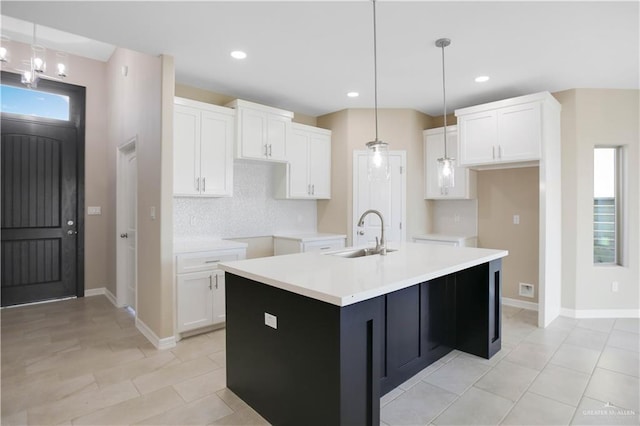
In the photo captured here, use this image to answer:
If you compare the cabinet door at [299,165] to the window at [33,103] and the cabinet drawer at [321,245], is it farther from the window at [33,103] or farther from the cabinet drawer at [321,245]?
the window at [33,103]

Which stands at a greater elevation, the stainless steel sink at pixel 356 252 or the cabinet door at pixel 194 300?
the stainless steel sink at pixel 356 252

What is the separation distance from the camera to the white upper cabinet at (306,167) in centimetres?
459

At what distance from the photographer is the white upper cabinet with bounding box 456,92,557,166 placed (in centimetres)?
366

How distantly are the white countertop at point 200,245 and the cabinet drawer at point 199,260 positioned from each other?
51 mm

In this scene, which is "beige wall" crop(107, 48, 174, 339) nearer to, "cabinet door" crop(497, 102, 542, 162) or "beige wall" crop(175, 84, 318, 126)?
"beige wall" crop(175, 84, 318, 126)

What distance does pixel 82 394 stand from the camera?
7.77 ft

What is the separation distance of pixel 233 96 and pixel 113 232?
238cm

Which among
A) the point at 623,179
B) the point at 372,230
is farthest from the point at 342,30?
the point at 623,179

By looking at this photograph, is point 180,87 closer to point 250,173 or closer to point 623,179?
point 250,173

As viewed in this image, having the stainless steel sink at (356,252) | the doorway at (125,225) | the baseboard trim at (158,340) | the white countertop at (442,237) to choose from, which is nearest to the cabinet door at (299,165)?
the white countertop at (442,237)

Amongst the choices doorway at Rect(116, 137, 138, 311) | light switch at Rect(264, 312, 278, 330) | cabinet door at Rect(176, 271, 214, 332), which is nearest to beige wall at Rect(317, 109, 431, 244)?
cabinet door at Rect(176, 271, 214, 332)

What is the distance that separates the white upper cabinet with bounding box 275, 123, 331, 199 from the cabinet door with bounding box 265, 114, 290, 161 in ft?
0.36

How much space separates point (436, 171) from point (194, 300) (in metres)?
3.56

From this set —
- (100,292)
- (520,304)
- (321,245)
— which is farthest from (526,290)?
(100,292)
